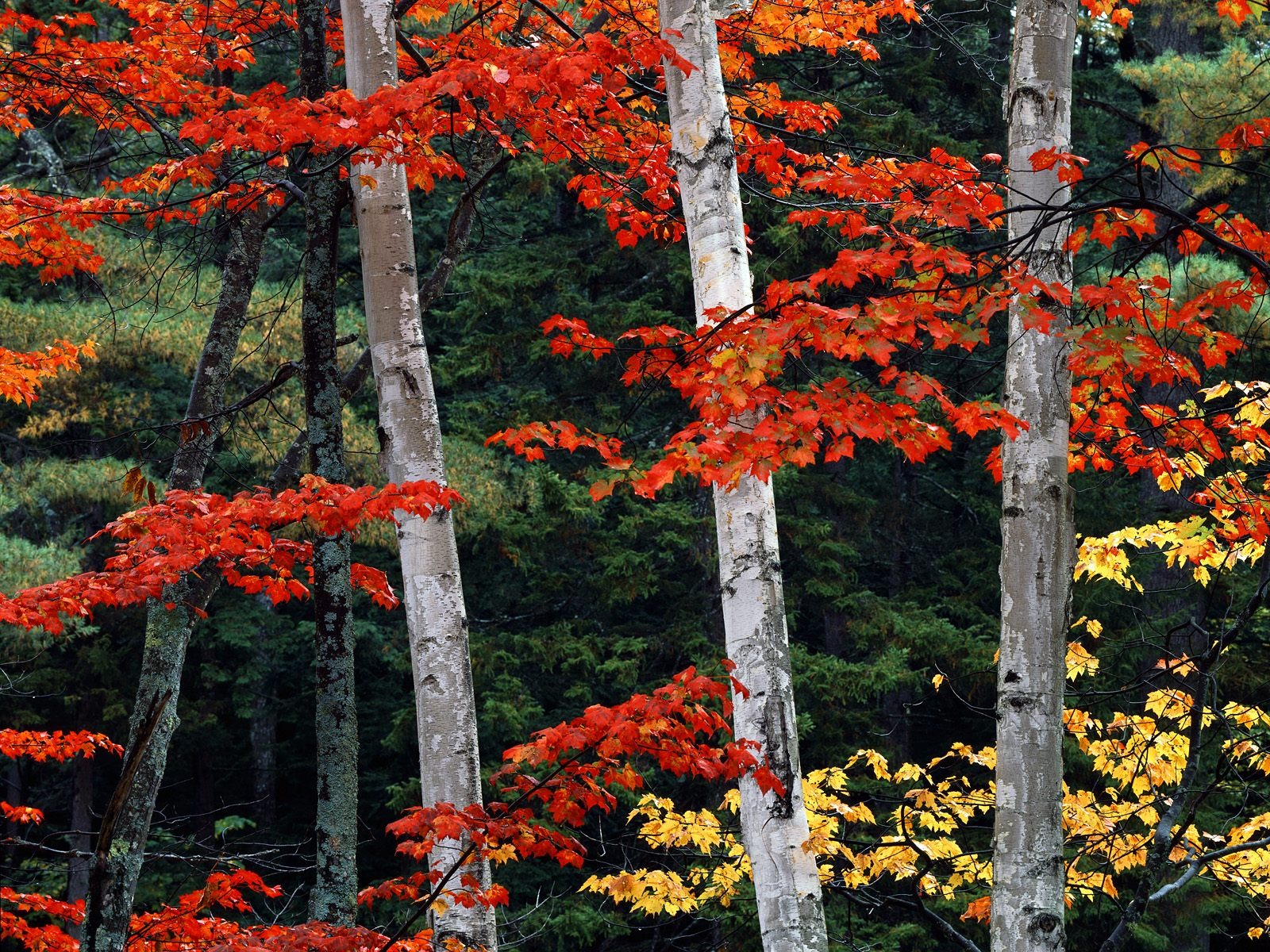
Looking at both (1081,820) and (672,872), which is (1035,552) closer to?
(1081,820)

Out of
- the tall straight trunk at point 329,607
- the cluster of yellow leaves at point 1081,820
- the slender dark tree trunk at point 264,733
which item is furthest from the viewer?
the slender dark tree trunk at point 264,733

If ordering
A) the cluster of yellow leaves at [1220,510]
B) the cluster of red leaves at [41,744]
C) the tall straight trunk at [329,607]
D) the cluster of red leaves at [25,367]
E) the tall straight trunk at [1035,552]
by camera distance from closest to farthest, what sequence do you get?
the tall straight trunk at [1035,552] < the tall straight trunk at [329,607] < the cluster of yellow leaves at [1220,510] < the cluster of red leaves at [41,744] < the cluster of red leaves at [25,367]

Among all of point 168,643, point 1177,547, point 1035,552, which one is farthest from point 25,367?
point 1177,547

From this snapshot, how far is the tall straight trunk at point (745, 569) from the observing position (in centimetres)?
307

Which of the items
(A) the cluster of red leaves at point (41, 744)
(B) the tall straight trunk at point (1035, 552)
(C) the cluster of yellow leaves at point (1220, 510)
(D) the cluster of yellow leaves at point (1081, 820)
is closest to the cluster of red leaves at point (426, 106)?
(B) the tall straight trunk at point (1035, 552)

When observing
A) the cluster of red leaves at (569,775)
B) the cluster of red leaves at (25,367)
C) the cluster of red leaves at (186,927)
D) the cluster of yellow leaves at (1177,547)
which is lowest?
the cluster of red leaves at (186,927)

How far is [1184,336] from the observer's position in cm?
484

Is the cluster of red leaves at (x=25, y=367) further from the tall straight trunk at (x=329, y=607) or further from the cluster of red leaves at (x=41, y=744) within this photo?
the tall straight trunk at (x=329, y=607)

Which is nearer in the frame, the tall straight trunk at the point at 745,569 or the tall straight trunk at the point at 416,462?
the tall straight trunk at the point at 745,569

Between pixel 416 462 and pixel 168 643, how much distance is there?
222 centimetres

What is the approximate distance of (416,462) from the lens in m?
3.66

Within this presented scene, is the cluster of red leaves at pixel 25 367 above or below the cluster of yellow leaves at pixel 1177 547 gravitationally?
above

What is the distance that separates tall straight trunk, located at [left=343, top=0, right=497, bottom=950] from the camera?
11.7 feet

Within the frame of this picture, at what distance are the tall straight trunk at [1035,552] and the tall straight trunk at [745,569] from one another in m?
0.58
